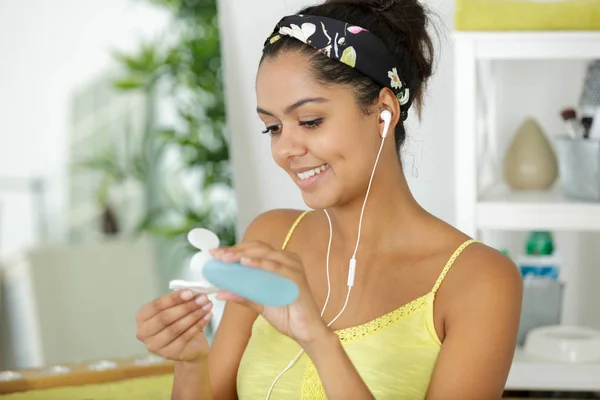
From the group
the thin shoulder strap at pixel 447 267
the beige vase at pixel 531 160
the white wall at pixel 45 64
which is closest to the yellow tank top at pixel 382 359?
the thin shoulder strap at pixel 447 267

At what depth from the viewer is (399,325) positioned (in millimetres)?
1377

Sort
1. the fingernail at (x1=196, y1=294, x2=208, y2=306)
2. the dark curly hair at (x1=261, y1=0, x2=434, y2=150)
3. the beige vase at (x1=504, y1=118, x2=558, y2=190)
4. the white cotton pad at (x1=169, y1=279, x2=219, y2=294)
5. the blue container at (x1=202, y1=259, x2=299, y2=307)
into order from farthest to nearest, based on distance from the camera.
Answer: the beige vase at (x1=504, y1=118, x2=558, y2=190), the dark curly hair at (x1=261, y1=0, x2=434, y2=150), the fingernail at (x1=196, y1=294, x2=208, y2=306), the white cotton pad at (x1=169, y1=279, x2=219, y2=294), the blue container at (x1=202, y1=259, x2=299, y2=307)

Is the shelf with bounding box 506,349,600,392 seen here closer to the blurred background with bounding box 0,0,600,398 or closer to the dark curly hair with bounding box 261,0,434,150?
the blurred background with bounding box 0,0,600,398

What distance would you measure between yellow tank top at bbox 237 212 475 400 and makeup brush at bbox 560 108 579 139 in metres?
0.63

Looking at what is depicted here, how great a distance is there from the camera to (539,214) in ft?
6.15

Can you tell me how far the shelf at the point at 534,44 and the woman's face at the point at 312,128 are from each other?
0.59m

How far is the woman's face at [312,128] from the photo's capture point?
4.19 feet

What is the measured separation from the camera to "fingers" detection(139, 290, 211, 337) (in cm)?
121

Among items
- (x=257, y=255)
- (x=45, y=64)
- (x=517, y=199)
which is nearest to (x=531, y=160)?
(x=517, y=199)

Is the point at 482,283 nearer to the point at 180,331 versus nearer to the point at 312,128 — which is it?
the point at 312,128

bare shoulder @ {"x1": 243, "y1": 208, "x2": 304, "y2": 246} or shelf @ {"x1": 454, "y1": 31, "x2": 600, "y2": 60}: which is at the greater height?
shelf @ {"x1": 454, "y1": 31, "x2": 600, "y2": 60}

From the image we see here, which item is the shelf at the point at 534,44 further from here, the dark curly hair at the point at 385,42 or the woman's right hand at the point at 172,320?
the woman's right hand at the point at 172,320

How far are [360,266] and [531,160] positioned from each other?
729mm

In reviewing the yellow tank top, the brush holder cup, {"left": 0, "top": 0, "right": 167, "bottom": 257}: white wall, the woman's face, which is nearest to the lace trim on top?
the yellow tank top
